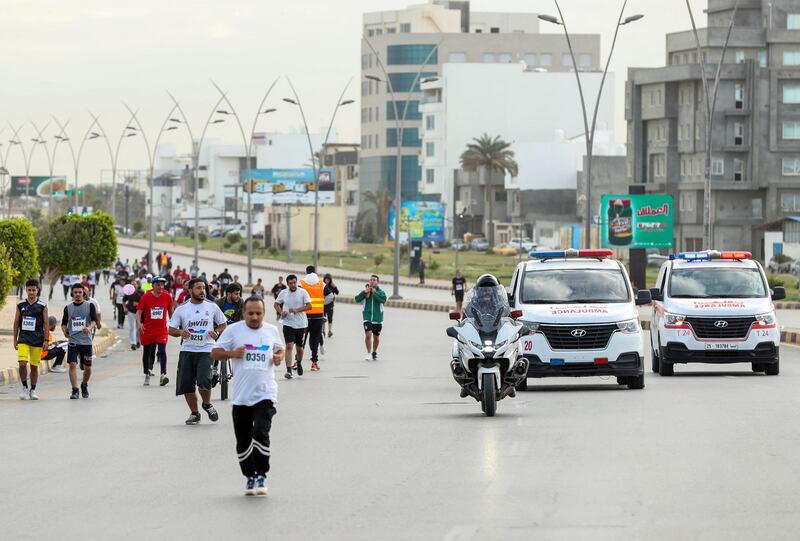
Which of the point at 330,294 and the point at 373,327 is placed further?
the point at 330,294

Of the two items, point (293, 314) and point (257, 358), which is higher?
point (257, 358)

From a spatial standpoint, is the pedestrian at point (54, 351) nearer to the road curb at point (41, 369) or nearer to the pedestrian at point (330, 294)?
the road curb at point (41, 369)

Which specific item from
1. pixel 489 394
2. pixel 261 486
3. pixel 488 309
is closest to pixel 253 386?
pixel 261 486

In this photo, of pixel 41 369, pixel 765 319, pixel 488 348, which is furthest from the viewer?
pixel 41 369

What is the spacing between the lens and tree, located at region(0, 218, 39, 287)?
151 feet

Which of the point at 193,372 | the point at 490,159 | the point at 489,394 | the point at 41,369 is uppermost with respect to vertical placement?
the point at 490,159

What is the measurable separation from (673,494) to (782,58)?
313 ft

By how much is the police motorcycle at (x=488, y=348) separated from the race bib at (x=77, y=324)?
5.85 m

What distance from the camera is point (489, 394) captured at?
57.9 ft

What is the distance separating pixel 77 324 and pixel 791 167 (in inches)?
3298

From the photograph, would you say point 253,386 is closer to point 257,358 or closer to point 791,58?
point 257,358

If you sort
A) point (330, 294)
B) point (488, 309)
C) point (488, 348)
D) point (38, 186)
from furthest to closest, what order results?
point (38, 186) → point (330, 294) → point (488, 309) → point (488, 348)

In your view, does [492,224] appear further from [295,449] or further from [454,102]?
[295,449]

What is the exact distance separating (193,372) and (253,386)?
6.01 m
